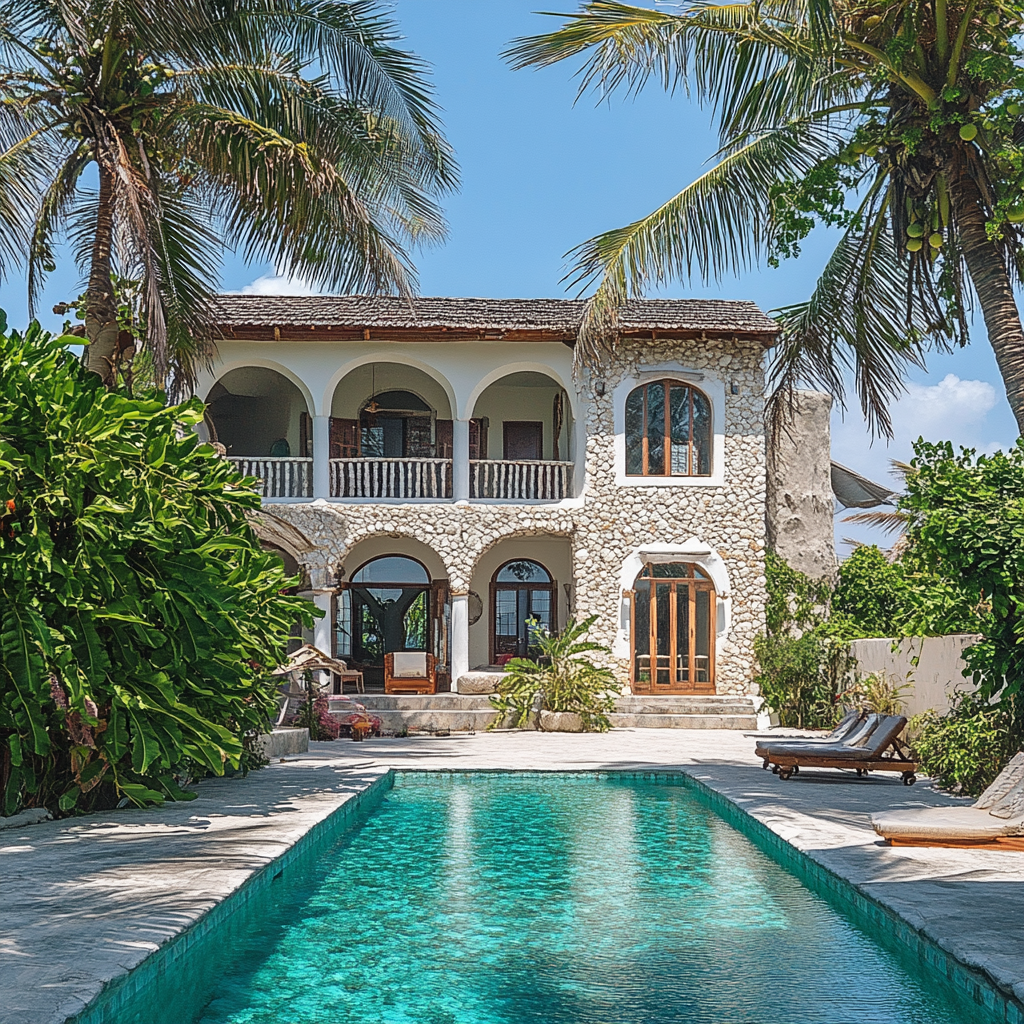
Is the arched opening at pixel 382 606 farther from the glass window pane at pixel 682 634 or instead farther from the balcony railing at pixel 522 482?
the glass window pane at pixel 682 634

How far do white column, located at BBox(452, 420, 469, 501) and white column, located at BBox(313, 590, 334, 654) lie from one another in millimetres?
2755

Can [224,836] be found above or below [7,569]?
below

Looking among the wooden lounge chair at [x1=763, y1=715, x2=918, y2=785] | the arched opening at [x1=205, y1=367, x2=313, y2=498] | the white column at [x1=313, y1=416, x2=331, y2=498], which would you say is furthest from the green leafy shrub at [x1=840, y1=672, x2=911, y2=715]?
the arched opening at [x1=205, y1=367, x2=313, y2=498]

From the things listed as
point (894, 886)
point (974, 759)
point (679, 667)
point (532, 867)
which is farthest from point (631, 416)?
point (894, 886)

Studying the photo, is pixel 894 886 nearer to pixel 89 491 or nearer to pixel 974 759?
pixel 974 759

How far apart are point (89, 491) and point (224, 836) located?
2408 mm

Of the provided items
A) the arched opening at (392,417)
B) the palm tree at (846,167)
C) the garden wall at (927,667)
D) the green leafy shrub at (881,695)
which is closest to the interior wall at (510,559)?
the arched opening at (392,417)

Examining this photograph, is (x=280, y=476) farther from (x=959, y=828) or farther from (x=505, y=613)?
(x=959, y=828)

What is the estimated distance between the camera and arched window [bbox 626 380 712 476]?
20.9 meters

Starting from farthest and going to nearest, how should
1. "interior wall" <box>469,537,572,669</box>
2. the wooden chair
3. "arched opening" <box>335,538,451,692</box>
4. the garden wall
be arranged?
"interior wall" <box>469,537,572,669</box>
"arched opening" <box>335,538,451,692</box>
the wooden chair
the garden wall

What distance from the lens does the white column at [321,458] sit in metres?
20.7

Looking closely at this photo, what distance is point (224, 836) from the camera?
783 cm

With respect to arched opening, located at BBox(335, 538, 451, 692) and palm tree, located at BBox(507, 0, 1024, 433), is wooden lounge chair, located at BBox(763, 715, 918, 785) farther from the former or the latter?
arched opening, located at BBox(335, 538, 451, 692)

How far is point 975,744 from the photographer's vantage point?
9.48 m
